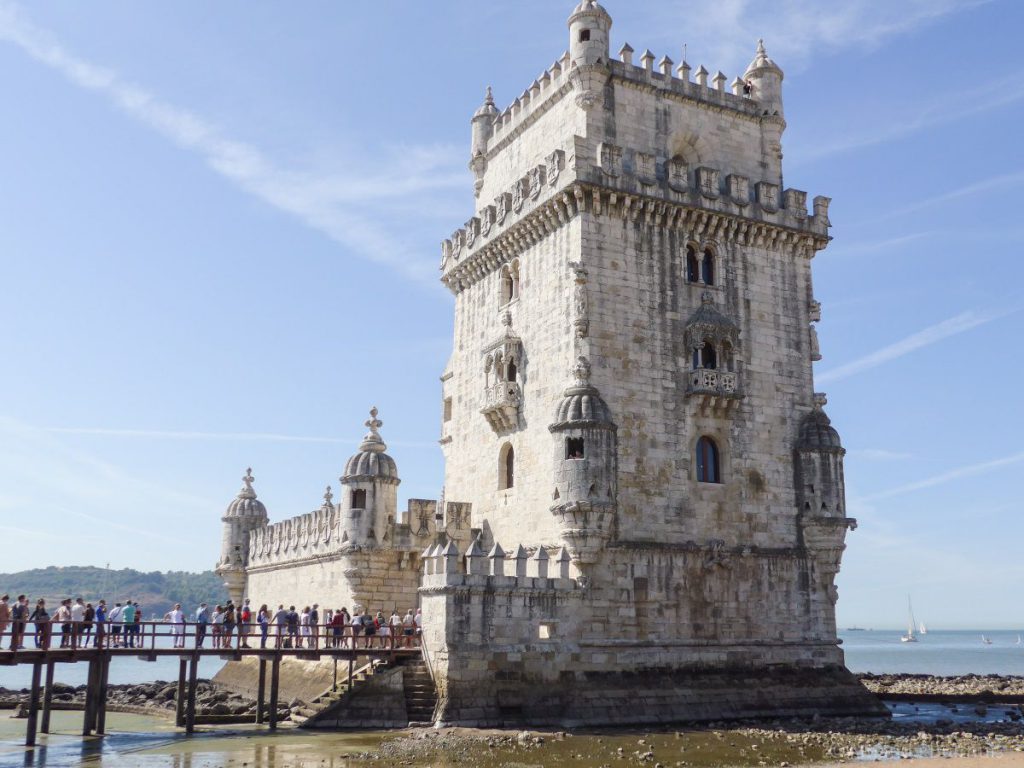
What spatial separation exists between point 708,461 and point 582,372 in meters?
5.23

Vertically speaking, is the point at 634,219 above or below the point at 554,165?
below

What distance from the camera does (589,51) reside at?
32.7 m

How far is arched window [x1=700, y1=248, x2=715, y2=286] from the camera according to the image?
1309 inches

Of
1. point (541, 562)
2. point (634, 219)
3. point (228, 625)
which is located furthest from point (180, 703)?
point (634, 219)

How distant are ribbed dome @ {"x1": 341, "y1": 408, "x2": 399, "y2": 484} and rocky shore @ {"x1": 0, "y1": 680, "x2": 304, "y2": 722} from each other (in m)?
7.59

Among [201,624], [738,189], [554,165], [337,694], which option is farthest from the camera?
[738,189]

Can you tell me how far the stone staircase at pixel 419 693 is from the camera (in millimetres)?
27328

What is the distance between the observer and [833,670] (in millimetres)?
32281

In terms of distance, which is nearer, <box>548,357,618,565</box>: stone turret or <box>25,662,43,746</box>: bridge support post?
<box>25,662,43,746</box>: bridge support post

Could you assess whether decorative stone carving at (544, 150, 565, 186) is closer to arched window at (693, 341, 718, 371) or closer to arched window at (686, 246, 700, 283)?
arched window at (686, 246, 700, 283)

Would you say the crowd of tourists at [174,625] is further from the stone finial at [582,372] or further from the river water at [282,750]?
the stone finial at [582,372]

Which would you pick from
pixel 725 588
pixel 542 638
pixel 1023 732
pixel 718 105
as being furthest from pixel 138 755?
pixel 718 105

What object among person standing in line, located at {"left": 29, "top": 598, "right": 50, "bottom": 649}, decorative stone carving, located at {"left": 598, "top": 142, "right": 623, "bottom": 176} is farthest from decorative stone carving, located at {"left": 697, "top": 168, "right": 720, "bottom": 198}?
person standing in line, located at {"left": 29, "top": 598, "right": 50, "bottom": 649}

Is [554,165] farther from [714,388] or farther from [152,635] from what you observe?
[152,635]
